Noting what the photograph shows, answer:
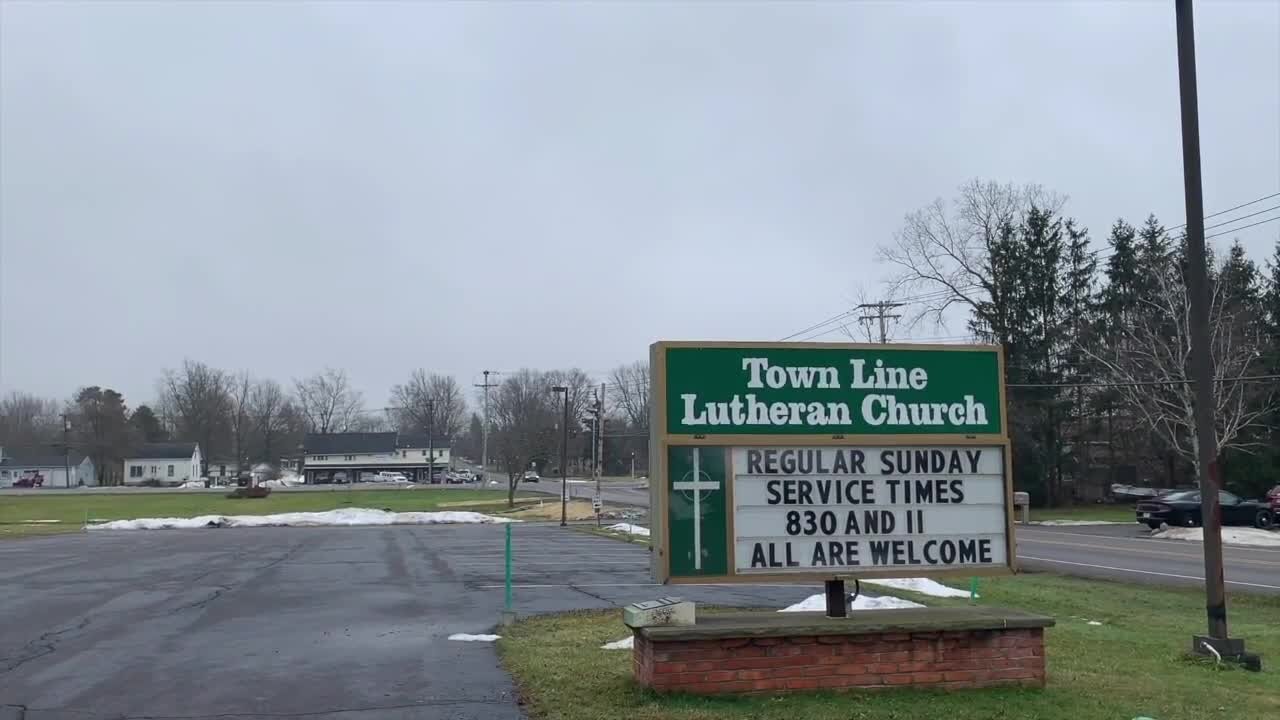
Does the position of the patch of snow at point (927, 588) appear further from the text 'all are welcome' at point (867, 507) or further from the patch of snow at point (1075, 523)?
the patch of snow at point (1075, 523)

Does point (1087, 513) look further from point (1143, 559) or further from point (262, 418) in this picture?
point (262, 418)

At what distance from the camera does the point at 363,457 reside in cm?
12500

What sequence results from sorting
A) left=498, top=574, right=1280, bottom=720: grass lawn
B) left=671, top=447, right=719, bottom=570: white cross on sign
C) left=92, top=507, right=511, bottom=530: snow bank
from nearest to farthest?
left=498, top=574, right=1280, bottom=720: grass lawn → left=671, top=447, right=719, bottom=570: white cross on sign → left=92, top=507, right=511, bottom=530: snow bank

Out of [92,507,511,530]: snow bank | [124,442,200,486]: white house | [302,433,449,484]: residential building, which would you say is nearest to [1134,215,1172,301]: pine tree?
[92,507,511,530]: snow bank

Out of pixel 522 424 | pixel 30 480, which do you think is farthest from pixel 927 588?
pixel 30 480

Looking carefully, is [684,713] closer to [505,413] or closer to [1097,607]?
[1097,607]

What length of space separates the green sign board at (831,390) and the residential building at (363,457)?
115826 mm

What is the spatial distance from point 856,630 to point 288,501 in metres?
63.6

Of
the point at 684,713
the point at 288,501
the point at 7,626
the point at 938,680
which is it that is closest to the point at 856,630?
the point at 938,680

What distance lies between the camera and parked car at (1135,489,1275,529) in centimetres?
3550

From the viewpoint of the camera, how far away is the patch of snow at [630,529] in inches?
1443

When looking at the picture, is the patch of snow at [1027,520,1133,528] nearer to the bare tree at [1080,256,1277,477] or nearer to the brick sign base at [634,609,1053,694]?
the bare tree at [1080,256,1277,477]

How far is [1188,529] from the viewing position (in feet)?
112

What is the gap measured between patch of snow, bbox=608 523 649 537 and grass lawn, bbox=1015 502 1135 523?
1699cm
